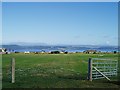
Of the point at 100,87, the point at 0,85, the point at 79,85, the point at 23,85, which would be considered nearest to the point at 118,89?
the point at 100,87

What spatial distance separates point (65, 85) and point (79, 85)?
87cm

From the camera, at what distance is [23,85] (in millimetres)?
20969

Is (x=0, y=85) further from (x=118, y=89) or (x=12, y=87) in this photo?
(x=118, y=89)

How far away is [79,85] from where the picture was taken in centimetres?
2147

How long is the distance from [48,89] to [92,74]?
24.2 ft

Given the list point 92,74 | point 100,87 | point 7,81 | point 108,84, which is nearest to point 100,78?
point 92,74

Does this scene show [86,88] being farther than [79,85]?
No

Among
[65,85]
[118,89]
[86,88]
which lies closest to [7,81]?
[65,85]

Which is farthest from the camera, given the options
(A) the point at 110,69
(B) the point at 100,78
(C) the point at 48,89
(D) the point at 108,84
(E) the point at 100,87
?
(A) the point at 110,69

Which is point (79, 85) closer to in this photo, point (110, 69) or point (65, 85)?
point (65, 85)

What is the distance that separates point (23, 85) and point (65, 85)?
2.56 meters

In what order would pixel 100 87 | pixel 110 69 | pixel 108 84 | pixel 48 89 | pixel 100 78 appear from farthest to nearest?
pixel 110 69, pixel 100 78, pixel 108 84, pixel 100 87, pixel 48 89

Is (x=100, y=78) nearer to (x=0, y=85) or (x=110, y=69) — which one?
(x=110, y=69)

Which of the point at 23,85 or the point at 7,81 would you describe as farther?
the point at 7,81
